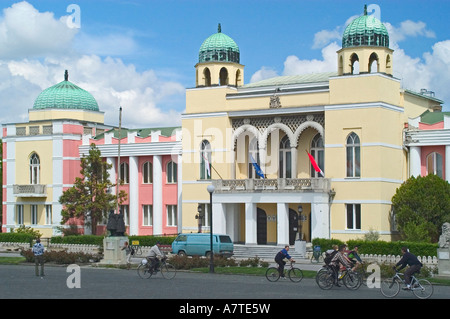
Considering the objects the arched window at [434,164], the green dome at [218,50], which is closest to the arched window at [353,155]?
the arched window at [434,164]

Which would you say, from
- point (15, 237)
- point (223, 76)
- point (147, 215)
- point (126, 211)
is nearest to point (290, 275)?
point (223, 76)

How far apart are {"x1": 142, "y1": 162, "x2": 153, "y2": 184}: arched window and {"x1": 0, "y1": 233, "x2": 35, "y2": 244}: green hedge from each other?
928 cm

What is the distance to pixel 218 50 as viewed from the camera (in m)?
55.4

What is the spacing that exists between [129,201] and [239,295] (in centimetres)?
3651

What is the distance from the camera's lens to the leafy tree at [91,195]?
57688mm

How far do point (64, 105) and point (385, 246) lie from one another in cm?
3186

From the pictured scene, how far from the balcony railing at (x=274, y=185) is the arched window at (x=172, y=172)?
6.62 meters

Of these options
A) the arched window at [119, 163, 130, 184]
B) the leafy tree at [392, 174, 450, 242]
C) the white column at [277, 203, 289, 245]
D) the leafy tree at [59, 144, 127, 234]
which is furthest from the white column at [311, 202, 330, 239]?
the arched window at [119, 163, 130, 184]

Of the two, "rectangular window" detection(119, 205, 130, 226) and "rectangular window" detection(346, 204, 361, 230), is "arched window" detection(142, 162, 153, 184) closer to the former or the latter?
"rectangular window" detection(119, 205, 130, 226)

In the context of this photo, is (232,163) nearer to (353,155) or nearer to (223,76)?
(223,76)

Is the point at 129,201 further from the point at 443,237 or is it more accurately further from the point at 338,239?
the point at 443,237

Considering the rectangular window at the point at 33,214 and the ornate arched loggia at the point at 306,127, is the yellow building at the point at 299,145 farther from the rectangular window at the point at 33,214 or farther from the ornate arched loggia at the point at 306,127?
the rectangular window at the point at 33,214

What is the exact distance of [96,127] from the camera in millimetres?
65250
